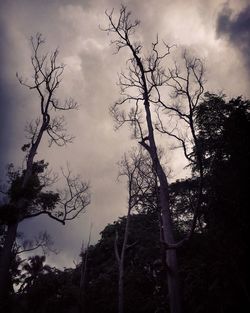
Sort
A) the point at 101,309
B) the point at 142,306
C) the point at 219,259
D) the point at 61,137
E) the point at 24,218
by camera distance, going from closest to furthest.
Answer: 1. the point at 24,218
2. the point at 219,259
3. the point at 61,137
4. the point at 142,306
5. the point at 101,309

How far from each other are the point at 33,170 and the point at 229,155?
12031 mm

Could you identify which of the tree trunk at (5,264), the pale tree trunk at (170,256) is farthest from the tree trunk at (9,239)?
the pale tree trunk at (170,256)

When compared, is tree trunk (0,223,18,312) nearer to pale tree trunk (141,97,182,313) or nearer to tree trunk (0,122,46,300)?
tree trunk (0,122,46,300)

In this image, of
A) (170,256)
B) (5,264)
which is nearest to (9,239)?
(5,264)

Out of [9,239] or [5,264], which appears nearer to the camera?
[5,264]

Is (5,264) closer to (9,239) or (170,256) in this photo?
(9,239)

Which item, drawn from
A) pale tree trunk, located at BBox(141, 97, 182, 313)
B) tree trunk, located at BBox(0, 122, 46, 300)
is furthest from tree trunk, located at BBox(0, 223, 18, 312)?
pale tree trunk, located at BBox(141, 97, 182, 313)

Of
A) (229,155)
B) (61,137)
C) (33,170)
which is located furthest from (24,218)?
(229,155)

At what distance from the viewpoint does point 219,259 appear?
16109mm

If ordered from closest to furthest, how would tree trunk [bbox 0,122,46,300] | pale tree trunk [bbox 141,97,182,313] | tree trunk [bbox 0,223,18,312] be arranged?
pale tree trunk [bbox 141,97,182,313]
tree trunk [bbox 0,223,18,312]
tree trunk [bbox 0,122,46,300]

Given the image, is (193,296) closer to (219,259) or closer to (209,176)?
(219,259)

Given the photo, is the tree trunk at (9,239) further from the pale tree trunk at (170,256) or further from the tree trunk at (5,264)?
the pale tree trunk at (170,256)

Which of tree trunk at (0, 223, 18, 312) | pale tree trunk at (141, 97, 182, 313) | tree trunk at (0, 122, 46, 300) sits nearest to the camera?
pale tree trunk at (141, 97, 182, 313)

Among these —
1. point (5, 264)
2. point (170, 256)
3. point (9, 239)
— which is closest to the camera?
point (170, 256)
